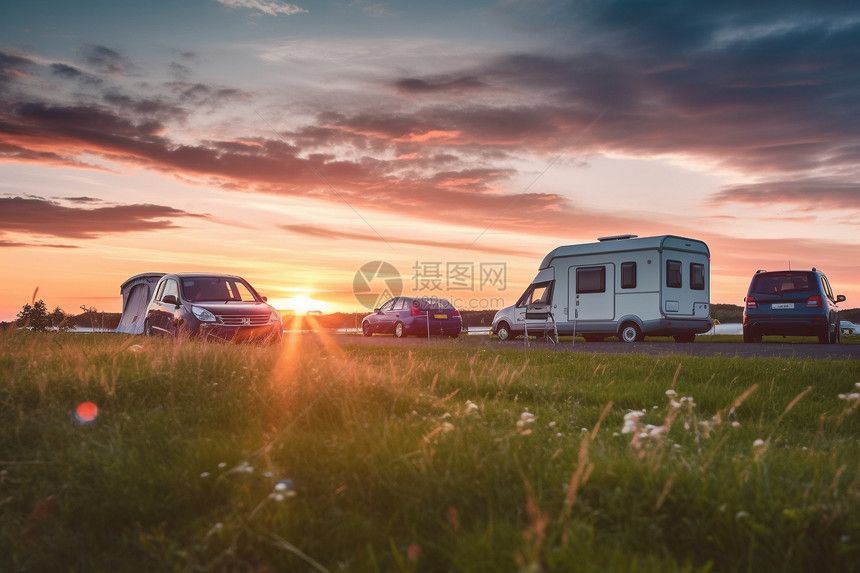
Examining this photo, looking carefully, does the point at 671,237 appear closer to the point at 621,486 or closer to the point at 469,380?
the point at 469,380

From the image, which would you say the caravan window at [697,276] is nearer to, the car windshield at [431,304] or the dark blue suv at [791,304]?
the dark blue suv at [791,304]

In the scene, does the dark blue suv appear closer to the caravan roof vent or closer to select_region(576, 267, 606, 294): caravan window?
the caravan roof vent

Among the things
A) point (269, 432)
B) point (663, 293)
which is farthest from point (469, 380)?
point (663, 293)

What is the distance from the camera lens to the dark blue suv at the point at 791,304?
17031mm

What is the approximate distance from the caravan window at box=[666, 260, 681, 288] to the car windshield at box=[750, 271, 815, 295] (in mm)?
1955

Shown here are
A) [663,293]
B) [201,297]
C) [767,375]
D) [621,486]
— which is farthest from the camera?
[663,293]

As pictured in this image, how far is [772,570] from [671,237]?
16.4 m

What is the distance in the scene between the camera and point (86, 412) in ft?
18.1

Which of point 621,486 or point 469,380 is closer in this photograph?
point 621,486

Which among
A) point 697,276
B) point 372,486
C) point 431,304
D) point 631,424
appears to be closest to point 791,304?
point 697,276

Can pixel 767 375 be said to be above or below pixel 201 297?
below

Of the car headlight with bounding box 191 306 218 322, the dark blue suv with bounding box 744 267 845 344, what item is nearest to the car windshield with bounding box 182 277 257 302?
the car headlight with bounding box 191 306 218 322

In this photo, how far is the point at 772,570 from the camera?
3.18m

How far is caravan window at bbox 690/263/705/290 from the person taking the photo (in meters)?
19.1
